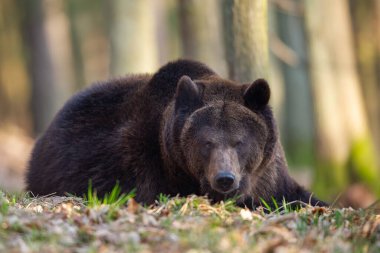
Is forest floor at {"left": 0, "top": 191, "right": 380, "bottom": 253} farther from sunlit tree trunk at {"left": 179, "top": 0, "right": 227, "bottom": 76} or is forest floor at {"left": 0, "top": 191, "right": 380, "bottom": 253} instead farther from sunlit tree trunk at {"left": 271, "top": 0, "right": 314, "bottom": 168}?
sunlit tree trunk at {"left": 271, "top": 0, "right": 314, "bottom": 168}

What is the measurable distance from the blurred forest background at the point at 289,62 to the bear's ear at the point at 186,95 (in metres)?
2.21

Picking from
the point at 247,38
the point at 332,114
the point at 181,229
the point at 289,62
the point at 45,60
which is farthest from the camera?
the point at 45,60

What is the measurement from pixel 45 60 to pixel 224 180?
1775cm

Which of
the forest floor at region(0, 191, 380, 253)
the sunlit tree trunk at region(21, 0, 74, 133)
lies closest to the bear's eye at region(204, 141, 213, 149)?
the forest floor at region(0, 191, 380, 253)

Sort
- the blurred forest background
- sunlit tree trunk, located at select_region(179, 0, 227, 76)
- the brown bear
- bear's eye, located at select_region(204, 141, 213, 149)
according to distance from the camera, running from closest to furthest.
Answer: bear's eye, located at select_region(204, 141, 213, 149) < the brown bear < the blurred forest background < sunlit tree trunk, located at select_region(179, 0, 227, 76)

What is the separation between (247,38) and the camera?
10.7 m

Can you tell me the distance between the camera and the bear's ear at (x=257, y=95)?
860 centimetres

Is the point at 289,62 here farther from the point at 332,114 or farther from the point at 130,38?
the point at 130,38

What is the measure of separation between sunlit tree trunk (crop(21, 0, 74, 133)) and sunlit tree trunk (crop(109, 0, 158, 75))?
849cm

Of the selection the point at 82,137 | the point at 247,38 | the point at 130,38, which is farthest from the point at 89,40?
the point at 82,137

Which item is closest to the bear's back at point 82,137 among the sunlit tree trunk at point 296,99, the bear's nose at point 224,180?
the bear's nose at point 224,180

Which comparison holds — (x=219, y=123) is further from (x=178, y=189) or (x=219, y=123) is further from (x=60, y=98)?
(x=60, y=98)

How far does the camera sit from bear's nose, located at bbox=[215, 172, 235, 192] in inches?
307

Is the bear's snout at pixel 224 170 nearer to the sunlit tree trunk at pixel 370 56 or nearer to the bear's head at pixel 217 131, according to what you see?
the bear's head at pixel 217 131
